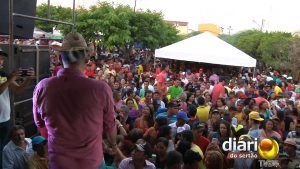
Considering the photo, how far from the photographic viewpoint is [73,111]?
222 cm

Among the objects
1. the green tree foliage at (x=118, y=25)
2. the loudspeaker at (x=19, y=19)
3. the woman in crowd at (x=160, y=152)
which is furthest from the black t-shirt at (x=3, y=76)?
the green tree foliage at (x=118, y=25)

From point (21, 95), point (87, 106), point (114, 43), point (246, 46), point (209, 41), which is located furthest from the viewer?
point (246, 46)

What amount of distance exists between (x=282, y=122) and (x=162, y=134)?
2.77 m

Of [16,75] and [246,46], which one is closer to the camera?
[16,75]

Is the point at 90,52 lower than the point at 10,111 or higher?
higher

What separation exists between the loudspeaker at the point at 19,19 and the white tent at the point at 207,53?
49.0 feet

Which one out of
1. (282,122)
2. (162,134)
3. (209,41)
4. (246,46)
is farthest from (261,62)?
Answer: (162,134)

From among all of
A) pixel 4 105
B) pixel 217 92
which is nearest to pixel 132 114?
pixel 4 105

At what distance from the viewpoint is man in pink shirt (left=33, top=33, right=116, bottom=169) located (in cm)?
222

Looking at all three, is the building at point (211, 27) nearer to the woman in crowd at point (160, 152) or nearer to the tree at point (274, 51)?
the tree at point (274, 51)

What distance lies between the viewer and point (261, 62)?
31438 mm

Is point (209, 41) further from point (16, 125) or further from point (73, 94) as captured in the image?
point (73, 94)

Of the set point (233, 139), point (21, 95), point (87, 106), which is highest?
point (87, 106)

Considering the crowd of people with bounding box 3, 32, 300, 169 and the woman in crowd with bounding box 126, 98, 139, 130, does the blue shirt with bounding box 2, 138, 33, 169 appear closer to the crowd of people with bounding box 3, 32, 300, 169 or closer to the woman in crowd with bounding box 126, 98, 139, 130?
the crowd of people with bounding box 3, 32, 300, 169
